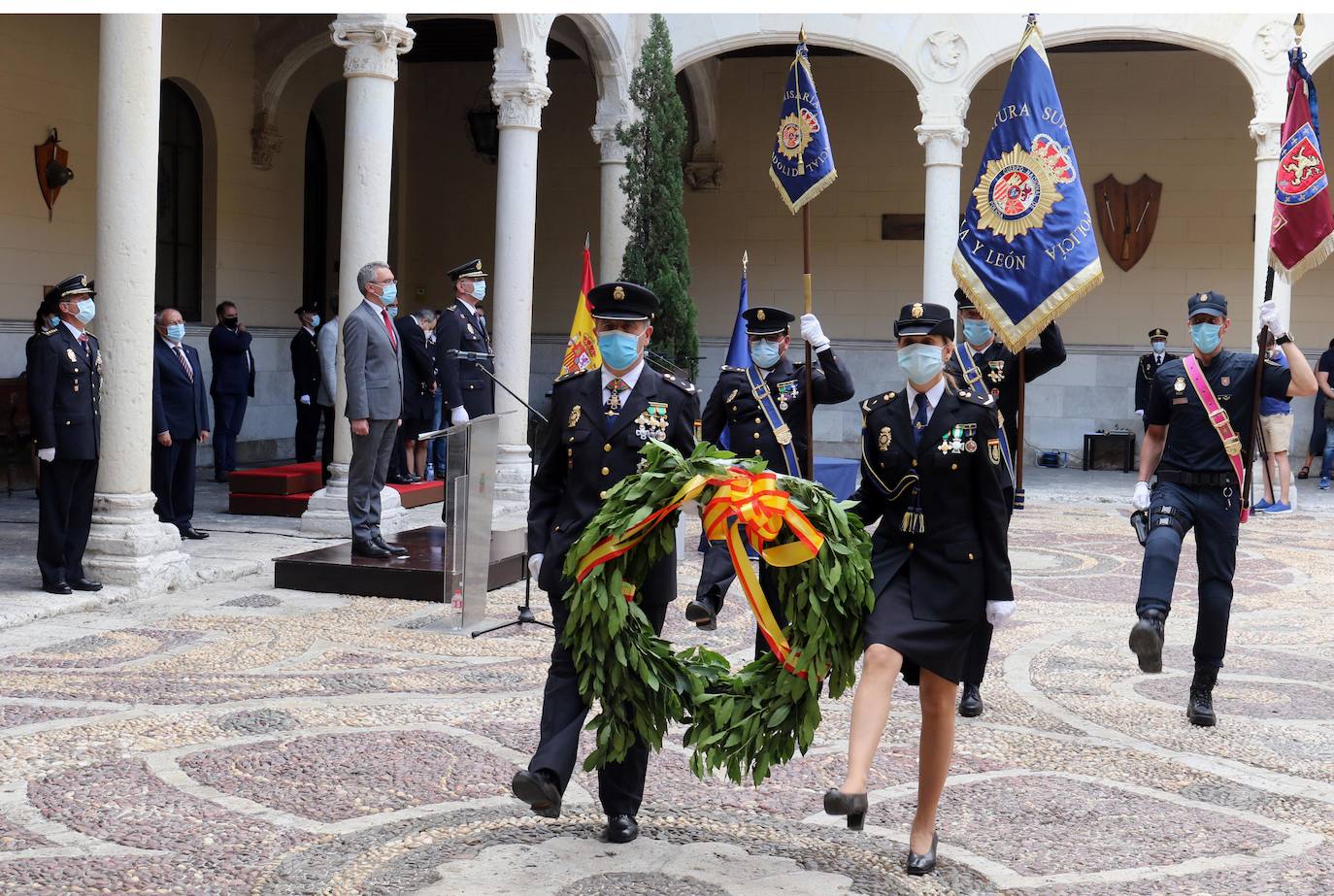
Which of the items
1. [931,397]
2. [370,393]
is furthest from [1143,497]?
[370,393]

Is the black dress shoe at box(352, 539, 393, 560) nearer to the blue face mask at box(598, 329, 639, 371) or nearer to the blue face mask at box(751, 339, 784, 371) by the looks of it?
the blue face mask at box(751, 339, 784, 371)

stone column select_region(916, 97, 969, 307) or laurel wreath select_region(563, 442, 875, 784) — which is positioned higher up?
stone column select_region(916, 97, 969, 307)

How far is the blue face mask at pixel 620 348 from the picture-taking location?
4504 millimetres

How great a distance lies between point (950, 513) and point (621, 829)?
52.0 inches

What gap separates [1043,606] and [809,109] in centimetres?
351

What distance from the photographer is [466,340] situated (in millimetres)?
10734

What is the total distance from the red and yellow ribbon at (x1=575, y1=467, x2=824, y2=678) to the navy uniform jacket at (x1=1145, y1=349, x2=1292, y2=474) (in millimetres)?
2576

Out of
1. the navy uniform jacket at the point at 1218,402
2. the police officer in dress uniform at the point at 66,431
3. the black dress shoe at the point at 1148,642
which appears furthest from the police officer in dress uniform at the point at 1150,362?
the police officer in dress uniform at the point at 66,431

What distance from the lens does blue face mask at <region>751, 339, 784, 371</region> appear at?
24.3ft

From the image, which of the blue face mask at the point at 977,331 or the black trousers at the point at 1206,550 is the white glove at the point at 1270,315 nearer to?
the black trousers at the point at 1206,550

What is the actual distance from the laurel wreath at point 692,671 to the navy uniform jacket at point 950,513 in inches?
6.2

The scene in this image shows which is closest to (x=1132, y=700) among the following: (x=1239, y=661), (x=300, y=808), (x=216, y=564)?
(x=1239, y=661)

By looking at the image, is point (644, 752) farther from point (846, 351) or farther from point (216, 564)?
point (846, 351)

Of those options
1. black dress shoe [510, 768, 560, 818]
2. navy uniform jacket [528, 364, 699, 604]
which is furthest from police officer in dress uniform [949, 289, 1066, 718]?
black dress shoe [510, 768, 560, 818]
